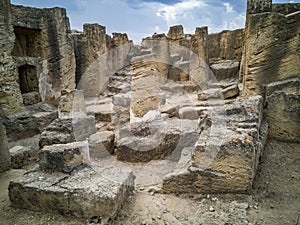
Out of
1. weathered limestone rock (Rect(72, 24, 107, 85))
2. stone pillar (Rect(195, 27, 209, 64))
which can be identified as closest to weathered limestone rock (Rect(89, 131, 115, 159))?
weathered limestone rock (Rect(72, 24, 107, 85))

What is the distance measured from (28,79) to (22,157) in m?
4.52

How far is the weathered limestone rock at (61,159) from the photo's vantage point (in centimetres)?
286

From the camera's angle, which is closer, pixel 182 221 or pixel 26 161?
pixel 182 221

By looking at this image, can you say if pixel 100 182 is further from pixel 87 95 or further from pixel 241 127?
pixel 87 95

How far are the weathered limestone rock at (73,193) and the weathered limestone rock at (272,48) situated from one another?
3.66 meters

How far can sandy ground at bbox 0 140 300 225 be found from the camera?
2334 mm

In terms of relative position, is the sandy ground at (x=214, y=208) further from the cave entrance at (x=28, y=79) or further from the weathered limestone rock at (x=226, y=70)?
the weathered limestone rock at (x=226, y=70)

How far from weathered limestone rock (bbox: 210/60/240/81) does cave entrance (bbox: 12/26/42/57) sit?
8918 millimetres

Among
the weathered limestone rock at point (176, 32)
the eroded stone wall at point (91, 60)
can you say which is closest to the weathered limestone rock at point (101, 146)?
the eroded stone wall at point (91, 60)

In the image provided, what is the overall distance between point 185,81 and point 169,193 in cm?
970

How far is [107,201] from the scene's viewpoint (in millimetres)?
2398

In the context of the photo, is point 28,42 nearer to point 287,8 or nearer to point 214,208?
point 214,208

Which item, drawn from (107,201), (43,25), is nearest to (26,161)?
(107,201)

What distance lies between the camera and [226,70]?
1214cm
